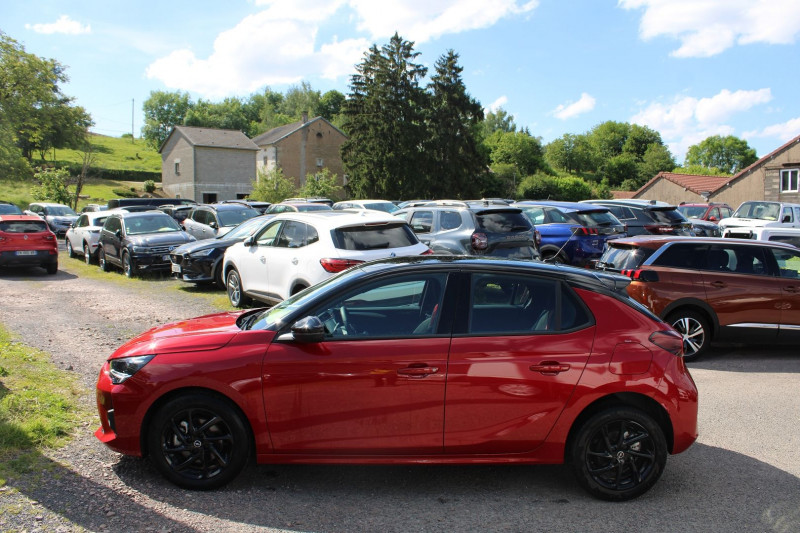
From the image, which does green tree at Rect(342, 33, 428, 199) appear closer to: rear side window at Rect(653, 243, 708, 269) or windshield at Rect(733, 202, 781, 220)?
windshield at Rect(733, 202, 781, 220)

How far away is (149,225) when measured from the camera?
18.1 meters

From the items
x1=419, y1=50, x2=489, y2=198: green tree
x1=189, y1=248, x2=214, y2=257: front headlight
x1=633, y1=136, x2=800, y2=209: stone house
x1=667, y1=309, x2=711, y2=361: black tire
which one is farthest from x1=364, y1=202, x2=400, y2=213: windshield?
x1=633, y1=136, x2=800, y2=209: stone house

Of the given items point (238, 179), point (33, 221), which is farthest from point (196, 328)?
point (238, 179)

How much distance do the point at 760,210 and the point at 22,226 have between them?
25.7 metres

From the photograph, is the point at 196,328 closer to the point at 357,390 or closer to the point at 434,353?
the point at 357,390

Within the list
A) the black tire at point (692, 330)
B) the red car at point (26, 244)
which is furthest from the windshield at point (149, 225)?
the black tire at point (692, 330)

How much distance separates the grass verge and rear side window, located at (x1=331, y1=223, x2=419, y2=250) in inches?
158

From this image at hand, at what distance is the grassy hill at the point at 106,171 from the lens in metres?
56.9

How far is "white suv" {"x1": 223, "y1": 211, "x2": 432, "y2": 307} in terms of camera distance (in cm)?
939

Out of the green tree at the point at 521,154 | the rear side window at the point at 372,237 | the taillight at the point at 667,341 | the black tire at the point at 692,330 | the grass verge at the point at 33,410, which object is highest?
the green tree at the point at 521,154

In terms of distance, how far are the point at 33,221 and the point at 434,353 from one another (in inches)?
693

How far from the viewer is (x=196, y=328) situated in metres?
4.87

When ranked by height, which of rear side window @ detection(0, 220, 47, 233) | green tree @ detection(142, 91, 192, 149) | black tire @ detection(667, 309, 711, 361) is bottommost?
black tire @ detection(667, 309, 711, 361)

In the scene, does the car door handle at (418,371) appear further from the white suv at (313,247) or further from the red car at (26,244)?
the red car at (26,244)
